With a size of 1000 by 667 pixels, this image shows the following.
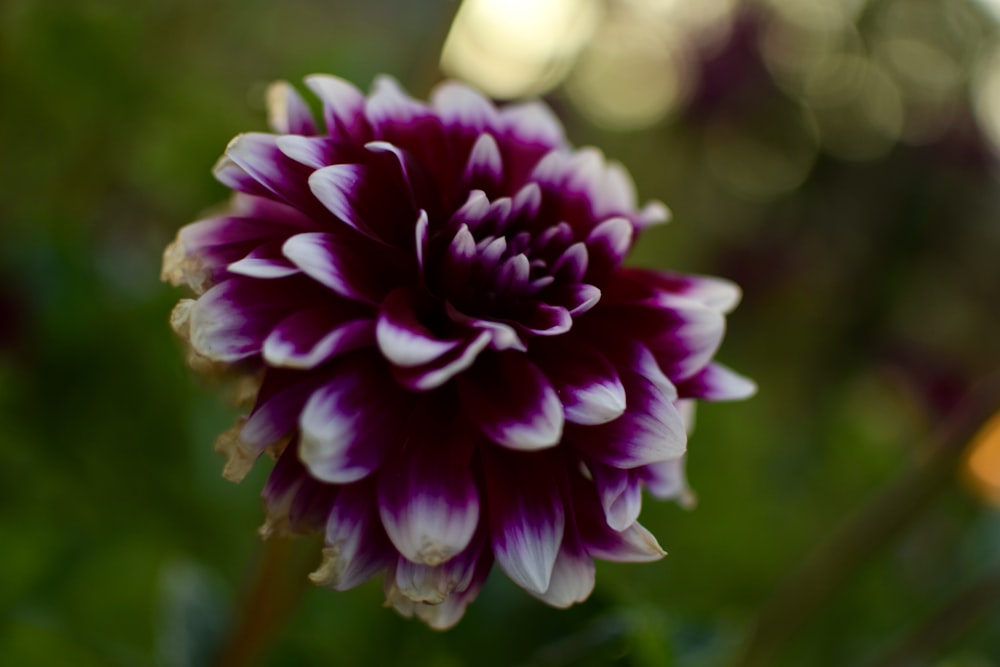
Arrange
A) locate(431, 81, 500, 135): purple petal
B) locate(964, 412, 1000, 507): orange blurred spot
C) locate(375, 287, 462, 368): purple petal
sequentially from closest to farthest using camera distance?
locate(375, 287, 462, 368): purple petal, locate(431, 81, 500, 135): purple petal, locate(964, 412, 1000, 507): orange blurred spot

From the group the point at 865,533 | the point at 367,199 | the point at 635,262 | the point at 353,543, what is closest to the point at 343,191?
the point at 367,199

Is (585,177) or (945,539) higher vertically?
(585,177)

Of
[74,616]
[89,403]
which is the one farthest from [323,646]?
[89,403]

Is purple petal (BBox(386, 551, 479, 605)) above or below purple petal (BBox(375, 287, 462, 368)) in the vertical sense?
below

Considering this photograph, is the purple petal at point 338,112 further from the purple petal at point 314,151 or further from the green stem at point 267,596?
the green stem at point 267,596

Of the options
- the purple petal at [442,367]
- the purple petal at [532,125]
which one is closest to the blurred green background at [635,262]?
the purple petal at [532,125]

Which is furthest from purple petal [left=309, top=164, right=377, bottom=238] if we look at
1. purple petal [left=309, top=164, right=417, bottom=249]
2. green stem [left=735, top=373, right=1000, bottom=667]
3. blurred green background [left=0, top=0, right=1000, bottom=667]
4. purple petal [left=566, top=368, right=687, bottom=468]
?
green stem [left=735, top=373, right=1000, bottom=667]

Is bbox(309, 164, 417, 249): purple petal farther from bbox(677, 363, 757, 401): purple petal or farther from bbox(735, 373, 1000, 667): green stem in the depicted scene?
bbox(735, 373, 1000, 667): green stem

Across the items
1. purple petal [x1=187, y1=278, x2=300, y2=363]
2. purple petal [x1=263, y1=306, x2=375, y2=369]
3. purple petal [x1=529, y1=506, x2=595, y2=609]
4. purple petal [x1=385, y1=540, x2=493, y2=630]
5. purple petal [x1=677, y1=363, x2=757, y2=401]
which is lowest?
purple petal [x1=385, y1=540, x2=493, y2=630]

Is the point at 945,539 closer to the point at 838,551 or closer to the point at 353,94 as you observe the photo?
the point at 838,551
